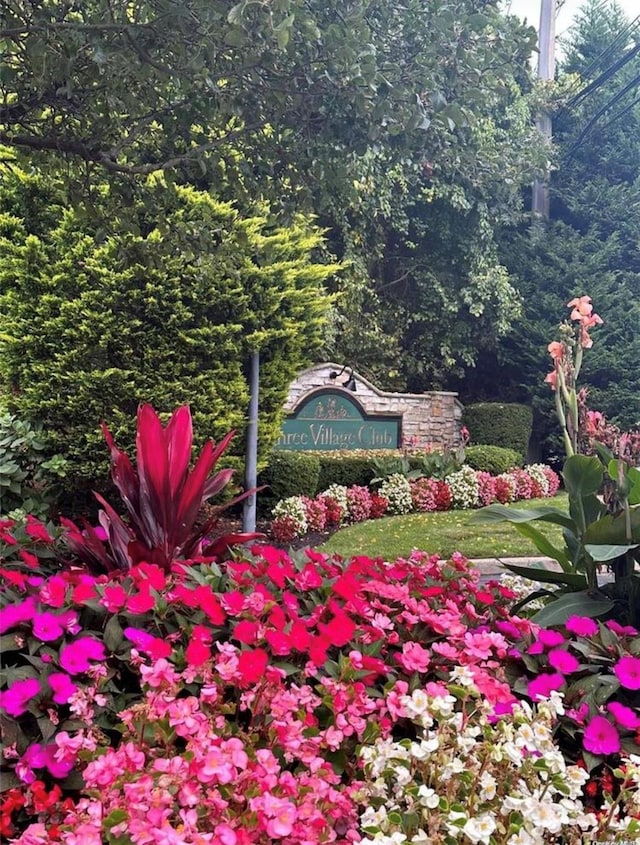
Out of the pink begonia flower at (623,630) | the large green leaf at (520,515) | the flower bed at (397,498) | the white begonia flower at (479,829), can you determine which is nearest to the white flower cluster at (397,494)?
the flower bed at (397,498)

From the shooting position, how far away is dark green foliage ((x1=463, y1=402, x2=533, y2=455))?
754 cm

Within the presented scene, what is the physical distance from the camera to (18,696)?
870mm

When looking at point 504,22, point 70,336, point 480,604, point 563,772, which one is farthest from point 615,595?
point 70,336

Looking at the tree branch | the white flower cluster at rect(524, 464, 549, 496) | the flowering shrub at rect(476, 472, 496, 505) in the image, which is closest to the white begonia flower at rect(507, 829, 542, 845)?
the tree branch

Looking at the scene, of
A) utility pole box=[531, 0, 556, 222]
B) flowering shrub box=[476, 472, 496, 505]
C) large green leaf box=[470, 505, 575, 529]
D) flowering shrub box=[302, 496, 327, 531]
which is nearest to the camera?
large green leaf box=[470, 505, 575, 529]

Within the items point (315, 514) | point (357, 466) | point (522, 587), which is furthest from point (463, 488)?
point (522, 587)

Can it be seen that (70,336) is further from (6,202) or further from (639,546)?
(639,546)

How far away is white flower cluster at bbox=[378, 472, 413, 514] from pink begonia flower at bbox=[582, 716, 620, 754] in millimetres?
4339

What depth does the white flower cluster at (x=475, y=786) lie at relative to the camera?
2.35 ft

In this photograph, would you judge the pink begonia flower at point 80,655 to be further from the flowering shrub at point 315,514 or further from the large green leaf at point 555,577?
the flowering shrub at point 315,514

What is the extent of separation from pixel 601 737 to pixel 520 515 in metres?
0.55

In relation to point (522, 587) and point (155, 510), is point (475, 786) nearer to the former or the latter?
point (522, 587)

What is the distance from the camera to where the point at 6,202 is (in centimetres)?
331

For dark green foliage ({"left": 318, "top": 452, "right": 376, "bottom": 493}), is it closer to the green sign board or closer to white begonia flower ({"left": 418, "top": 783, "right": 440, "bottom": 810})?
the green sign board
